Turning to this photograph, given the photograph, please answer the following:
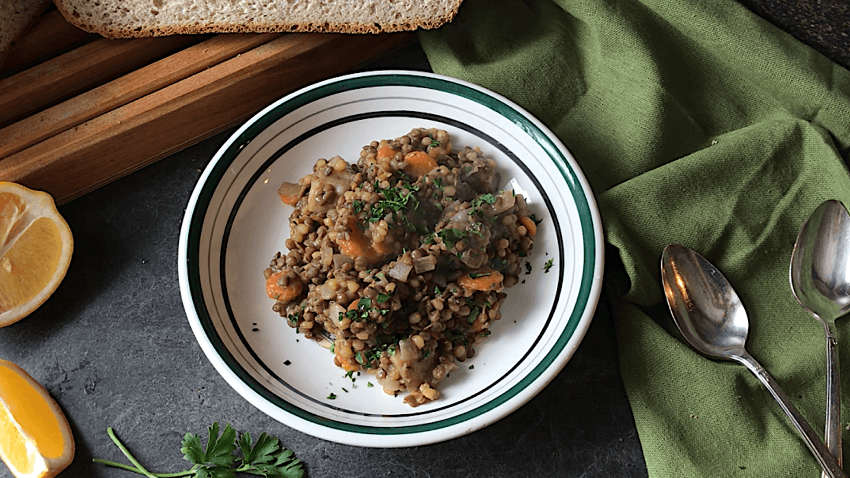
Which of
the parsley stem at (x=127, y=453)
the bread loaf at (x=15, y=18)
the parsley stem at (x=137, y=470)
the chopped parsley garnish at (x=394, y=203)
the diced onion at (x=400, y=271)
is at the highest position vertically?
the bread loaf at (x=15, y=18)

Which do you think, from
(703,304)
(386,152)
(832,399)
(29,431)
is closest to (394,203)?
(386,152)

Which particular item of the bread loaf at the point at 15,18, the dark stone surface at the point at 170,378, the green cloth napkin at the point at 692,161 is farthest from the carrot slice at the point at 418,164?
the bread loaf at the point at 15,18

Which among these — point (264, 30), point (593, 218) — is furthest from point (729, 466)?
point (264, 30)

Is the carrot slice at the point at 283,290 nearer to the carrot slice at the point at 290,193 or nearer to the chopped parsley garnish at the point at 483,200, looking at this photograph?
the carrot slice at the point at 290,193

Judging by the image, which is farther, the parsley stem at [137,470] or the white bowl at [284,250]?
the parsley stem at [137,470]

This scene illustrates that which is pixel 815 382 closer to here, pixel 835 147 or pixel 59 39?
pixel 835 147

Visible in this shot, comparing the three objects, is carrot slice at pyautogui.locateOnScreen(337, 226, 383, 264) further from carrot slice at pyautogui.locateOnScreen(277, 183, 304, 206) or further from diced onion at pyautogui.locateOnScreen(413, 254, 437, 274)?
carrot slice at pyautogui.locateOnScreen(277, 183, 304, 206)

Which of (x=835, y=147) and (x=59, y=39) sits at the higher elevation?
(x=59, y=39)

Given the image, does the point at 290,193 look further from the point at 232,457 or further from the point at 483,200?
the point at 232,457
